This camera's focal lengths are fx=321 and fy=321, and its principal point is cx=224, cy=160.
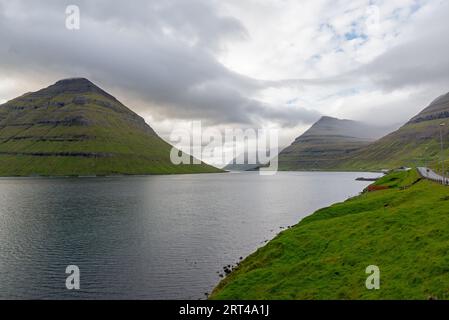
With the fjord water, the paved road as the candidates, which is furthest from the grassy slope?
the paved road

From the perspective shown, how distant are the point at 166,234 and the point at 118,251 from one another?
622 inches

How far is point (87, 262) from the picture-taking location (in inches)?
2228

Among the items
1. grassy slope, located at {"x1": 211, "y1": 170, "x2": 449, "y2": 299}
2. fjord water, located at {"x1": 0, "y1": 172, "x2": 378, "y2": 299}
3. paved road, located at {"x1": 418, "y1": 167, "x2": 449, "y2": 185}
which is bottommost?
fjord water, located at {"x1": 0, "y1": 172, "x2": 378, "y2": 299}

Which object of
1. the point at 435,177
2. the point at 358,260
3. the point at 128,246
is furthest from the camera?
the point at 435,177

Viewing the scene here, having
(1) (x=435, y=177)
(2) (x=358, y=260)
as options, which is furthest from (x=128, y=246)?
(1) (x=435, y=177)

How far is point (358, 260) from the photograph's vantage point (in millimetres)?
33719

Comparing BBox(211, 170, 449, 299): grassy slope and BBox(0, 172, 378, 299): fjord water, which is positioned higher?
BBox(211, 170, 449, 299): grassy slope

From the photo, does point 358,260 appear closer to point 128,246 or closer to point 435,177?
point 128,246

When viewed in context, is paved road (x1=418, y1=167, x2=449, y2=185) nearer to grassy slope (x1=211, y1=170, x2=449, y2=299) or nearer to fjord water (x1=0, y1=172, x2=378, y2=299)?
grassy slope (x1=211, y1=170, x2=449, y2=299)

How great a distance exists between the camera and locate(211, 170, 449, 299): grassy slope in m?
26.8
